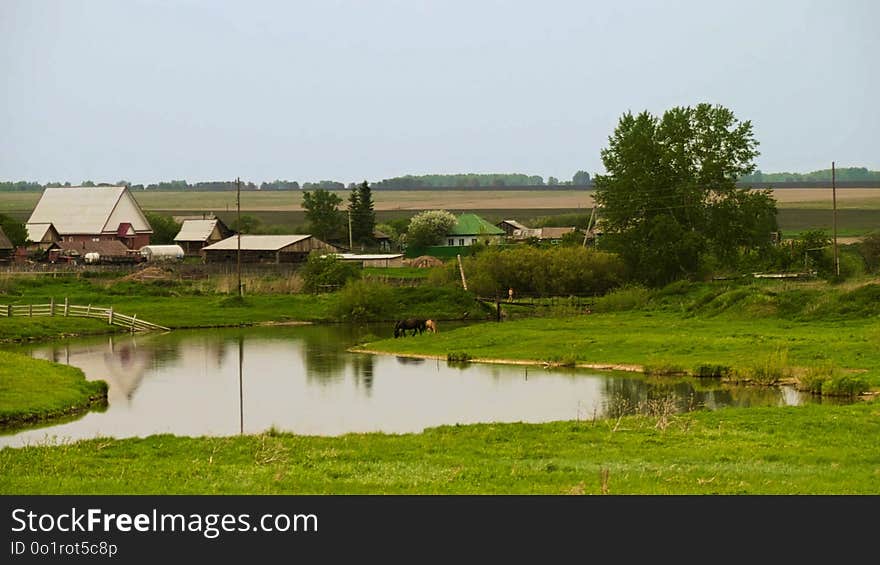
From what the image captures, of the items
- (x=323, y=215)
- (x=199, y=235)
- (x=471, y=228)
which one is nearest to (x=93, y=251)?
(x=199, y=235)

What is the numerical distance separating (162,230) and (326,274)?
5036cm

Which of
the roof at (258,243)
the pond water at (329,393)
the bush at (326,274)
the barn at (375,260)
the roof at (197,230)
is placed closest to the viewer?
the pond water at (329,393)

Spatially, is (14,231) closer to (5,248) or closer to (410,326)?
(5,248)

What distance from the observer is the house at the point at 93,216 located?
10156cm

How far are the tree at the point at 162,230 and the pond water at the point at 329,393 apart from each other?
67.1m

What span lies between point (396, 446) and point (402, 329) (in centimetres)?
2966

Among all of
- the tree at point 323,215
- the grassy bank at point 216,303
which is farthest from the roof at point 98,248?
the grassy bank at point 216,303

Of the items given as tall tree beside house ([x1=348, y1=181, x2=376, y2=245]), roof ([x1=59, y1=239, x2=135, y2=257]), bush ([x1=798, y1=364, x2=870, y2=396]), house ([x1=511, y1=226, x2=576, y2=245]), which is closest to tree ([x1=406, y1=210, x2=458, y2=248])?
tall tree beside house ([x1=348, y1=181, x2=376, y2=245])

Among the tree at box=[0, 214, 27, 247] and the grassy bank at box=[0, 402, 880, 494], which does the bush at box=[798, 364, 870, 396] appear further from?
the tree at box=[0, 214, 27, 247]

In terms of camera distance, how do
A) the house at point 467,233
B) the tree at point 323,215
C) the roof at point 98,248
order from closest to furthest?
the roof at point 98,248 < the house at point 467,233 < the tree at point 323,215

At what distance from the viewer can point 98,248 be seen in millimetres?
96375

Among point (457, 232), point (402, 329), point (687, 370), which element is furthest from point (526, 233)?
point (687, 370)

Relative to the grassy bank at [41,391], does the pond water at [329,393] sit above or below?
below

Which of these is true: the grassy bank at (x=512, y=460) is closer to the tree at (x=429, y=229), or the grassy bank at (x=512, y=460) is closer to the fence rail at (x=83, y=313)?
the fence rail at (x=83, y=313)
